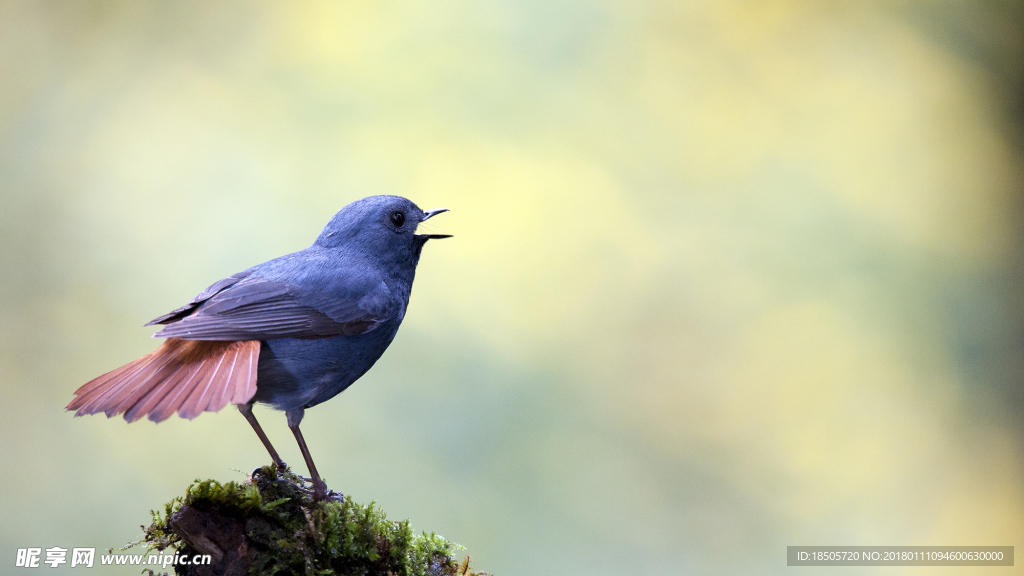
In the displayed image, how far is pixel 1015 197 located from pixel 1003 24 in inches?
52.2

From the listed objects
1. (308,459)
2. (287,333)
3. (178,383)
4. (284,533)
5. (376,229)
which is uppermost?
(376,229)

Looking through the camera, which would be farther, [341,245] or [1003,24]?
[1003,24]

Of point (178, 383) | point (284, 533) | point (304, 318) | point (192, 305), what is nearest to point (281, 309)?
point (304, 318)

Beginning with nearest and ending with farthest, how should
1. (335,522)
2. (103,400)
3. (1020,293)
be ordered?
(103,400) < (335,522) < (1020,293)

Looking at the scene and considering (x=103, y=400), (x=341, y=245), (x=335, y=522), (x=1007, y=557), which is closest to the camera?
(x=103, y=400)

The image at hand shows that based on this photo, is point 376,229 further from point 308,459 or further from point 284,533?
point 284,533

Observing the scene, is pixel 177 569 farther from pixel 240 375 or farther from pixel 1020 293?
pixel 1020 293

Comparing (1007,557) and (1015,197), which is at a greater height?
(1015,197)

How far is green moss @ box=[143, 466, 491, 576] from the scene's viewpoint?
2.56 m

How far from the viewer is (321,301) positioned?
2943 mm

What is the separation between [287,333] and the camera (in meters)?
2.83

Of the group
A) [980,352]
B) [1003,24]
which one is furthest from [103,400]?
[1003,24]

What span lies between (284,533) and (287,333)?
2.24ft

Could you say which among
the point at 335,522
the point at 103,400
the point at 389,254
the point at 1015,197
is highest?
the point at 1015,197
